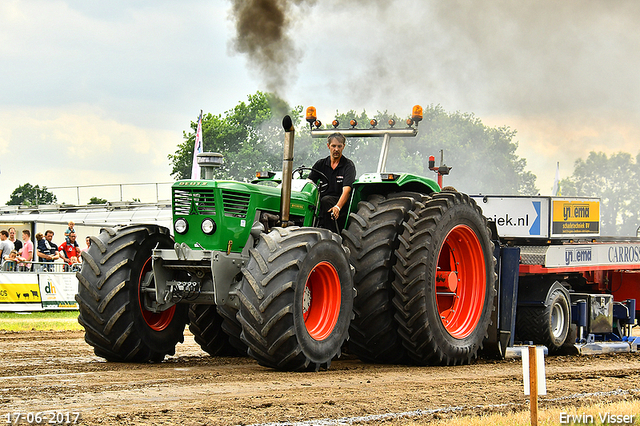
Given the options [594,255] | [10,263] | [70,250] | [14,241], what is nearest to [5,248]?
[10,263]

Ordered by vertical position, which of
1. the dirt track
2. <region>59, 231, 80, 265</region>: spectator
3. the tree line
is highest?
the tree line

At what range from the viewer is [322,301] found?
7762 millimetres

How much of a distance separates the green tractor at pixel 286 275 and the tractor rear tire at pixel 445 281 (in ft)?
0.06

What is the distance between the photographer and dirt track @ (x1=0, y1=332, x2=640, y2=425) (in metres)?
5.27

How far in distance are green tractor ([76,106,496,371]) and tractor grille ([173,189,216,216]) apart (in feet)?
0.03

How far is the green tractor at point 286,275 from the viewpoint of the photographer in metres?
7.03

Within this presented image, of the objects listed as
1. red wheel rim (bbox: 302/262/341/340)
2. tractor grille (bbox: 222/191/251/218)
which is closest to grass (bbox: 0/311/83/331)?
tractor grille (bbox: 222/191/251/218)

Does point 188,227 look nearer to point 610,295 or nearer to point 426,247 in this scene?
point 426,247

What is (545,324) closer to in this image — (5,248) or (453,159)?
(5,248)

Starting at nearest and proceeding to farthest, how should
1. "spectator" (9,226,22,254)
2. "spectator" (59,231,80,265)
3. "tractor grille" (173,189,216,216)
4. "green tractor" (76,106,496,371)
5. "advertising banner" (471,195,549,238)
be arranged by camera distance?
"green tractor" (76,106,496,371) < "tractor grille" (173,189,216,216) < "advertising banner" (471,195,549,238) < "spectator" (9,226,22,254) < "spectator" (59,231,80,265)

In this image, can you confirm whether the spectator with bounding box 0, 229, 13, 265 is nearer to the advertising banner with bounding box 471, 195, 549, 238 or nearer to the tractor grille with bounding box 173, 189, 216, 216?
the advertising banner with bounding box 471, 195, 549, 238

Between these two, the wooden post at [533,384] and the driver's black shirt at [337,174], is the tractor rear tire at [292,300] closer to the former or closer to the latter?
the driver's black shirt at [337,174]

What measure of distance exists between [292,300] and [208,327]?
109 inches

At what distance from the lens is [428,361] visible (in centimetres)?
845
